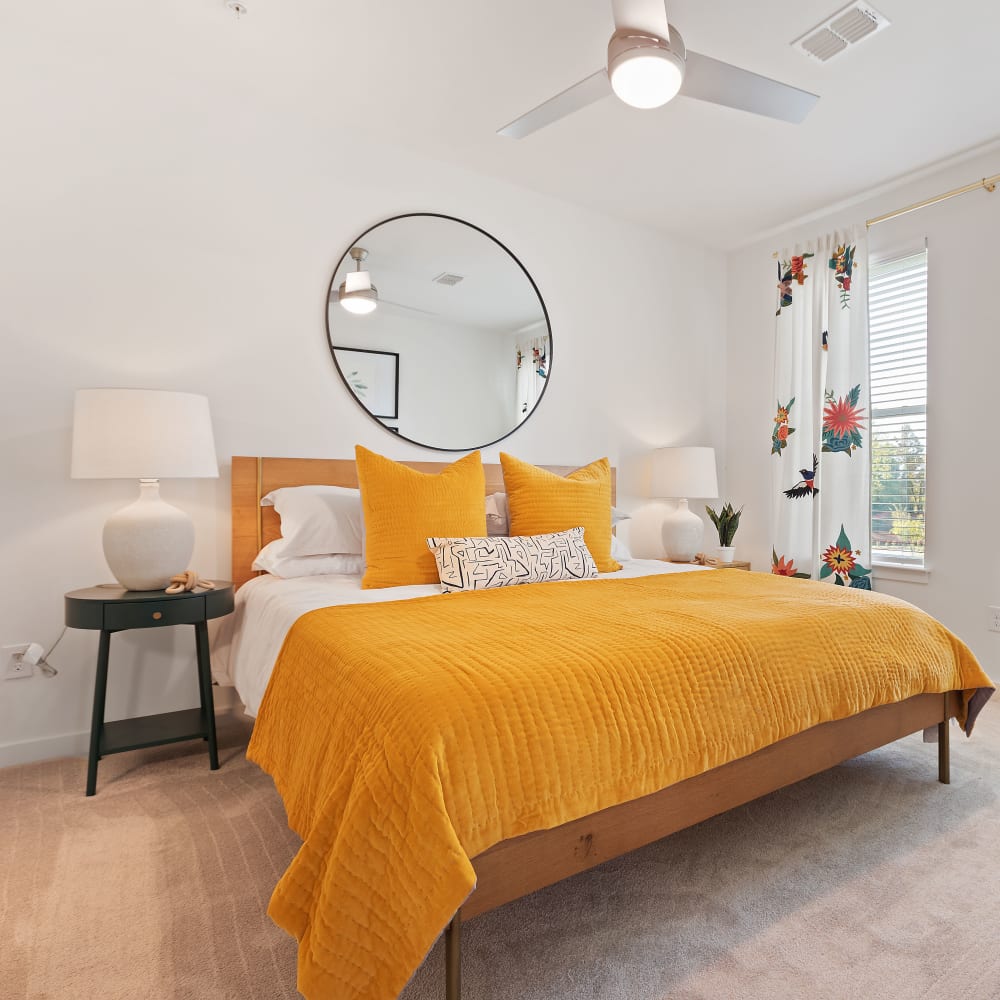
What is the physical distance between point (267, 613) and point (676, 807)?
137 cm

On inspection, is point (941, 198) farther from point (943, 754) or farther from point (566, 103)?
point (943, 754)

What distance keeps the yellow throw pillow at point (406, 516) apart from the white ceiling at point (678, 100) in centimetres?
146

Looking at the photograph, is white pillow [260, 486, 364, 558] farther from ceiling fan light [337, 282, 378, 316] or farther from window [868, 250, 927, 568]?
window [868, 250, 927, 568]

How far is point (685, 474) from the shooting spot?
12.0ft

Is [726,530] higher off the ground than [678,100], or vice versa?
[678,100]

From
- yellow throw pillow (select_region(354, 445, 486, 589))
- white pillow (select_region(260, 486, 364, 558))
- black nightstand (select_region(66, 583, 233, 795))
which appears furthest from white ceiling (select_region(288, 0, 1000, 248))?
black nightstand (select_region(66, 583, 233, 795))

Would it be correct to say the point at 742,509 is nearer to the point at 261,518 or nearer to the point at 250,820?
the point at 261,518

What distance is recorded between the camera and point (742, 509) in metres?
4.19

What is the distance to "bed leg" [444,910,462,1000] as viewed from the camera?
1.12 metres

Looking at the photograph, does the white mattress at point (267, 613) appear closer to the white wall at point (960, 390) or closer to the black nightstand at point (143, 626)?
the black nightstand at point (143, 626)

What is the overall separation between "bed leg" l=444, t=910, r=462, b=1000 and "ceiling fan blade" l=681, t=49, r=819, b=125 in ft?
7.32

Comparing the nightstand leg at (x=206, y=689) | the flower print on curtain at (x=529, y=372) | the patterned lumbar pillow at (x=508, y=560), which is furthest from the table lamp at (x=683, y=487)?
the nightstand leg at (x=206, y=689)

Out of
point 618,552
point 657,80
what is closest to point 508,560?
point 618,552

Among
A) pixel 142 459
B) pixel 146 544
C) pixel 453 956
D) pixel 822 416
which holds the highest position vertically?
pixel 822 416
